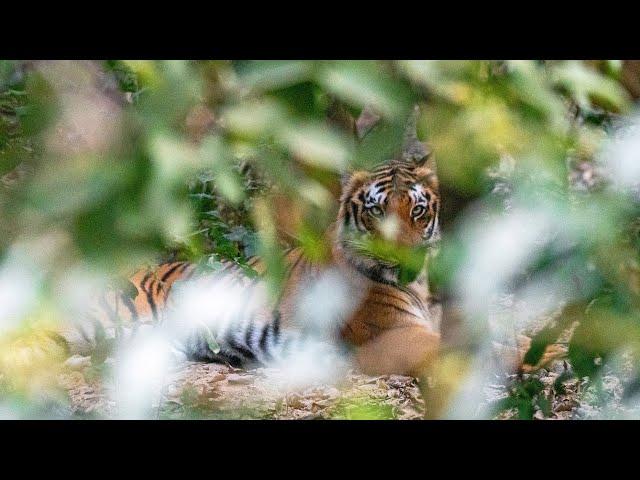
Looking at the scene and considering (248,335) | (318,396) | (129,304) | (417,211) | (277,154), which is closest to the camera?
(277,154)

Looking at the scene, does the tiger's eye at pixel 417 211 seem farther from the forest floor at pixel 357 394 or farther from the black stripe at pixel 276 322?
the black stripe at pixel 276 322

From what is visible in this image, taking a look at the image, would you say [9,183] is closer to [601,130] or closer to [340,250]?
[601,130]

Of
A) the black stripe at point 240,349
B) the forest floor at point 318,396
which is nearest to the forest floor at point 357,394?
the forest floor at point 318,396

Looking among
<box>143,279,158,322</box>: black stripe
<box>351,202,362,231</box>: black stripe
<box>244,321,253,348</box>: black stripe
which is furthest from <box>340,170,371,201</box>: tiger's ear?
<box>244,321,253,348</box>: black stripe

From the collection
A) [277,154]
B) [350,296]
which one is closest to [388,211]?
[350,296]

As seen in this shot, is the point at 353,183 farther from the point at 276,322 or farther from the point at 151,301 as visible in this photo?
the point at 276,322

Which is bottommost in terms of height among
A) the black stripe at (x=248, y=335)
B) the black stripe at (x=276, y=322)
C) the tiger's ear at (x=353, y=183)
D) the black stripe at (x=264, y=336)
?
the tiger's ear at (x=353, y=183)
